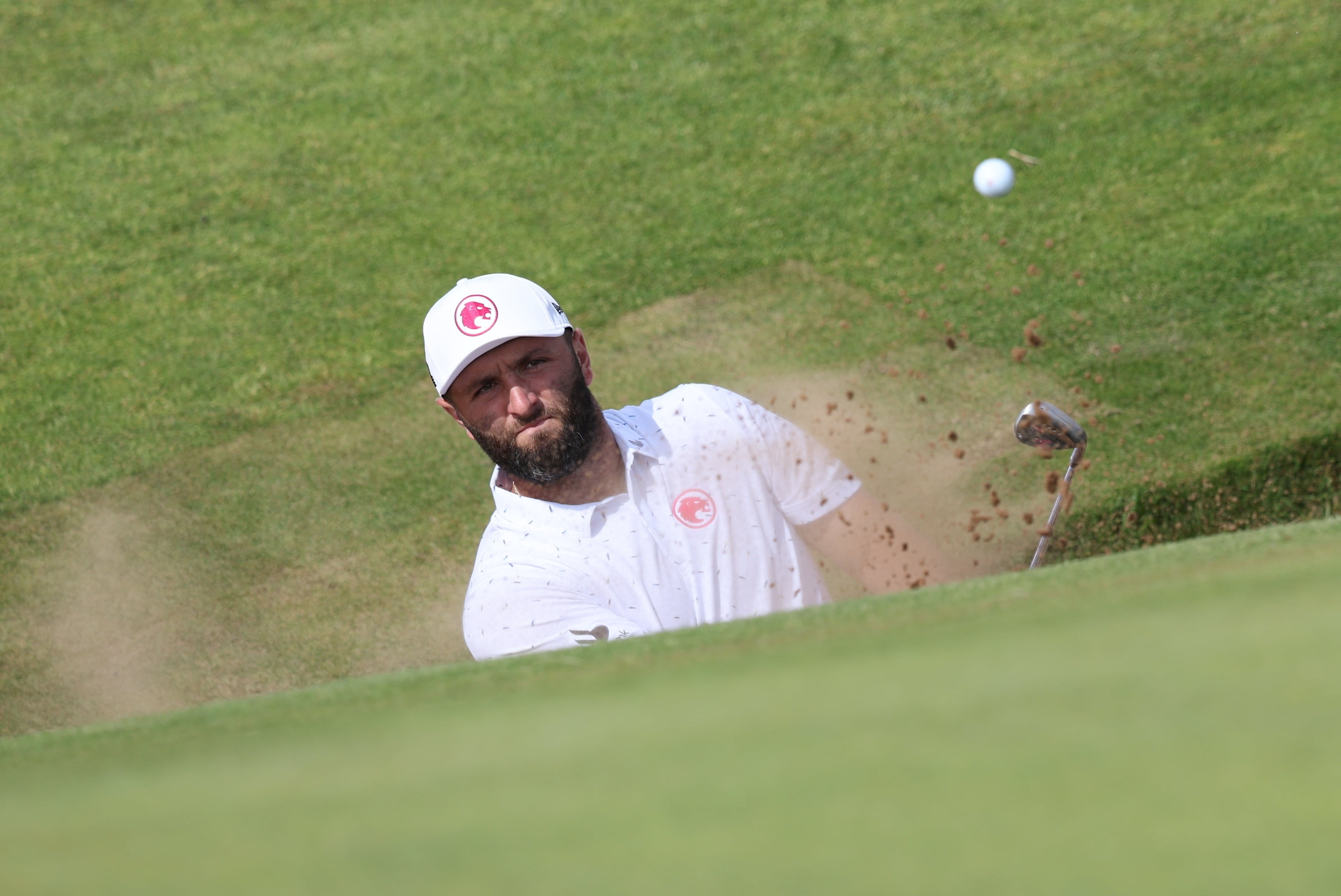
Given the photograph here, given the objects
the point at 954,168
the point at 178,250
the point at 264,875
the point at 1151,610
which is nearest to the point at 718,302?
the point at 954,168

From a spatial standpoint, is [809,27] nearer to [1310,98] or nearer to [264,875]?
[1310,98]

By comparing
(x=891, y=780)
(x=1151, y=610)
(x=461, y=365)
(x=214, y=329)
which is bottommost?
(x=891, y=780)

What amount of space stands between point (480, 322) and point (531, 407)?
312mm

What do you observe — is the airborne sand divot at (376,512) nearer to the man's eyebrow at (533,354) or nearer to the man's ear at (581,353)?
the man's ear at (581,353)

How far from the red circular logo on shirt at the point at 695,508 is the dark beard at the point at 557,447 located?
1.07ft

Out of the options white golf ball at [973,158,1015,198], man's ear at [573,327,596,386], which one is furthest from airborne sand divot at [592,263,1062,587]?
man's ear at [573,327,596,386]

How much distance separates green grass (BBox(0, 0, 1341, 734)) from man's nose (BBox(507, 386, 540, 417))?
5.71ft

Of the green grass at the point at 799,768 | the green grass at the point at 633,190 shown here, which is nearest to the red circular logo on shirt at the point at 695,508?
the green grass at the point at 799,768

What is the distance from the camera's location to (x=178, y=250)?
283 inches

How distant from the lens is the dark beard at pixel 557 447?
3.83 meters

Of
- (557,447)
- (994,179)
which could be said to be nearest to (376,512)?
(557,447)

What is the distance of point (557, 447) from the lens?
3.83 m

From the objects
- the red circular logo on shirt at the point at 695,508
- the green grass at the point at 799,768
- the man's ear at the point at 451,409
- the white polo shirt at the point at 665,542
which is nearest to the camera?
the green grass at the point at 799,768

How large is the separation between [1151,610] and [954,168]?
212 inches
